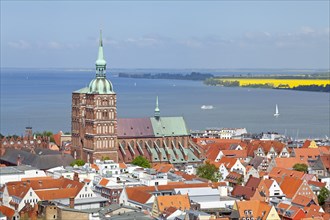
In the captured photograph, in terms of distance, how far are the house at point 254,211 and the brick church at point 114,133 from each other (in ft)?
89.1

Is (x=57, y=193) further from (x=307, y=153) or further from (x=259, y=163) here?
(x=307, y=153)

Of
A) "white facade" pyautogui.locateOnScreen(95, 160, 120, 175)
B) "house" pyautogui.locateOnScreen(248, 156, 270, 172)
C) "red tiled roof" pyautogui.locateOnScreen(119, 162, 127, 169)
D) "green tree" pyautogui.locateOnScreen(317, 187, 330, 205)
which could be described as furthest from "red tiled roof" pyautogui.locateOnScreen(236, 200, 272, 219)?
"house" pyautogui.locateOnScreen(248, 156, 270, 172)

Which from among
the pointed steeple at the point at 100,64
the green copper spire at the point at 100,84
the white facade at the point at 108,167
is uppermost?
the pointed steeple at the point at 100,64

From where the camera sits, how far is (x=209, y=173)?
69.4 m

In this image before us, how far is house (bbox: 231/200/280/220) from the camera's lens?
51.7 m

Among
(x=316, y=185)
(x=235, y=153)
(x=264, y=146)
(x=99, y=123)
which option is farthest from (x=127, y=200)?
(x=264, y=146)

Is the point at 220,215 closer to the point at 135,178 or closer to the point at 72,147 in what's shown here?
the point at 135,178

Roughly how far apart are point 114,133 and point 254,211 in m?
28.7

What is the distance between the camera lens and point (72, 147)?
82.2 m

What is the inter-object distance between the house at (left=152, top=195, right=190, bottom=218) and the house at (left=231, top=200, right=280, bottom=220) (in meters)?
3.30

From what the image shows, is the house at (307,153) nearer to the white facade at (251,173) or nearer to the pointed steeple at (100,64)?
the white facade at (251,173)

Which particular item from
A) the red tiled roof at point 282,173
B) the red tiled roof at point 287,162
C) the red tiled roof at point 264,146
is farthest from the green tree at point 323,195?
the red tiled roof at point 264,146

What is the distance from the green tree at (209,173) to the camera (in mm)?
68775

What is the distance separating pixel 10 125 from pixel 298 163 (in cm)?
7819
